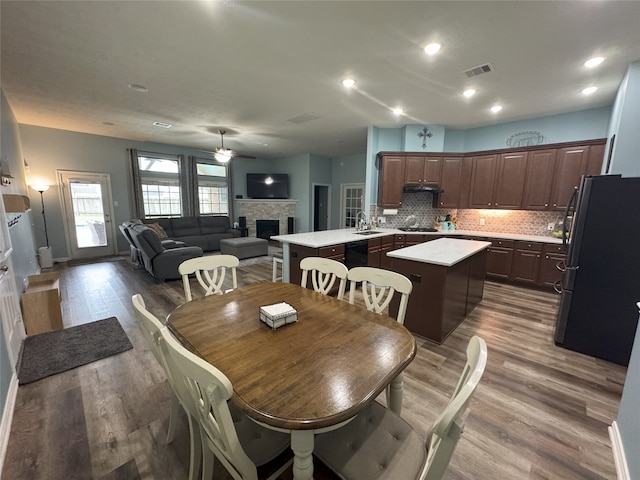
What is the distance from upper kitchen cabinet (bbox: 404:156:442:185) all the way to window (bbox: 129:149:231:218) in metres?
5.78

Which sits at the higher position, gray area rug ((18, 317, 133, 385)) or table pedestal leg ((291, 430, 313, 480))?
table pedestal leg ((291, 430, 313, 480))

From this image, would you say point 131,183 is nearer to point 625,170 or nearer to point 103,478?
point 103,478

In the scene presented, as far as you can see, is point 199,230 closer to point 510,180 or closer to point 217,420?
point 217,420

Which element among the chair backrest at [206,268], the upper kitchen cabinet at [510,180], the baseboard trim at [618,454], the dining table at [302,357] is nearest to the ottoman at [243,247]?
the chair backrest at [206,268]

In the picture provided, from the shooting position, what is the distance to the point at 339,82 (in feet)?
10.9

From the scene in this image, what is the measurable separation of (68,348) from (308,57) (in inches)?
149

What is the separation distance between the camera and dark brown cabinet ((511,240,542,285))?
169 inches

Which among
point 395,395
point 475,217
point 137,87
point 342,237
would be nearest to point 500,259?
point 475,217

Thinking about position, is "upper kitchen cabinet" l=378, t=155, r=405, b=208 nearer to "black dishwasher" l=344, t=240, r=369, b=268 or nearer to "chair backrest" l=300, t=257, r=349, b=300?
"black dishwasher" l=344, t=240, r=369, b=268

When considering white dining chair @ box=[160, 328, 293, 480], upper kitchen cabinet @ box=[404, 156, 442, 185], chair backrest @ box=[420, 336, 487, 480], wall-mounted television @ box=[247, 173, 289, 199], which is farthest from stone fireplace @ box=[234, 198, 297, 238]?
chair backrest @ box=[420, 336, 487, 480]

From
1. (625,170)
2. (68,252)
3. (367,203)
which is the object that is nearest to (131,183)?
(68,252)

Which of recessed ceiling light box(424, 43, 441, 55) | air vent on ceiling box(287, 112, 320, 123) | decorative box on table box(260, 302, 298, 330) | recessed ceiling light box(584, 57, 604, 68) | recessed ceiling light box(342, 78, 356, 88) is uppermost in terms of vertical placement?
air vent on ceiling box(287, 112, 320, 123)

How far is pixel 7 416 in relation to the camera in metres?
1.70

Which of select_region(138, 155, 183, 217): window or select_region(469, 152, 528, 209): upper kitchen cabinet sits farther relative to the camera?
select_region(138, 155, 183, 217): window
